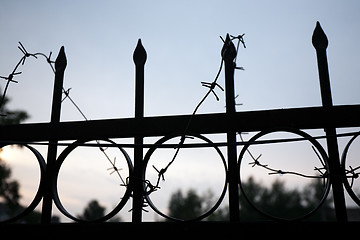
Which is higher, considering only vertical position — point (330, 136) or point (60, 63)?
point (60, 63)

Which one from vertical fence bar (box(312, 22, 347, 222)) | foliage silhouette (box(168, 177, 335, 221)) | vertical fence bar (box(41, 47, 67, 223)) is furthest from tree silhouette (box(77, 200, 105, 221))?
vertical fence bar (box(312, 22, 347, 222))

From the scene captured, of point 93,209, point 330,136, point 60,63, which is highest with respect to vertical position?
point 60,63

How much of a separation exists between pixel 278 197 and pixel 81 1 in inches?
1600

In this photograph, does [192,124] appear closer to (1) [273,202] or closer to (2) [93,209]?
(1) [273,202]

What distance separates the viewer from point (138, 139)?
1118mm

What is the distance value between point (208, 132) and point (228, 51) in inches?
14.4

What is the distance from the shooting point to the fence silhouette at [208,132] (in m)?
0.97

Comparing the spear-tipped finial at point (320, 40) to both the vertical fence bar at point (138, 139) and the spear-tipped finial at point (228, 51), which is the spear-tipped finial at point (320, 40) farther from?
the vertical fence bar at point (138, 139)

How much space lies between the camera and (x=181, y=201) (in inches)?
1762

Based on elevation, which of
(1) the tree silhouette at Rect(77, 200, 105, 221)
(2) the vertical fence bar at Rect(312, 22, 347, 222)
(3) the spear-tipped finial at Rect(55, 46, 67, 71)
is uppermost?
(3) the spear-tipped finial at Rect(55, 46, 67, 71)

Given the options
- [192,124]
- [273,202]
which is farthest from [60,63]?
[273,202]

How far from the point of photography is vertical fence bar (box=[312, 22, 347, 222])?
0.96 metres

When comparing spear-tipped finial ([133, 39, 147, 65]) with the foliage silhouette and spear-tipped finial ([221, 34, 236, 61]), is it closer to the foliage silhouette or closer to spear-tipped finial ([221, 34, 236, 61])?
spear-tipped finial ([221, 34, 236, 61])

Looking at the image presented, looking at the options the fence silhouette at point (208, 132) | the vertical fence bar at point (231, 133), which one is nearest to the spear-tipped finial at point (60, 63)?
the fence silhouette at point (208, 132)
